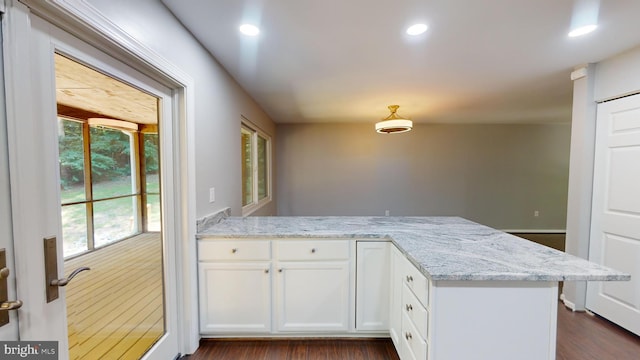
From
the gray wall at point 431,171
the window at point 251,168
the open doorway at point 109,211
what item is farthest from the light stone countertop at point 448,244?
the gray wall at point 431,171

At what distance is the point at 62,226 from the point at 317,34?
1.79 meters

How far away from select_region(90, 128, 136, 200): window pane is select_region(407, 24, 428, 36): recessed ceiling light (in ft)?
6.27

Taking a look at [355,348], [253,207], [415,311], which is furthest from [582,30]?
[253,207]

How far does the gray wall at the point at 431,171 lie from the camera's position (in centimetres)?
530

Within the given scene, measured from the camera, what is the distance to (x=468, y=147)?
5.32 metres

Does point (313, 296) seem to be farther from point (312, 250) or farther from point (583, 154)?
point (583, 154)

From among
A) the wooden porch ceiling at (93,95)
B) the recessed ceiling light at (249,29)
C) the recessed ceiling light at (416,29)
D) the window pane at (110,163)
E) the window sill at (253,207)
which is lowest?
the window sill at (253,207)

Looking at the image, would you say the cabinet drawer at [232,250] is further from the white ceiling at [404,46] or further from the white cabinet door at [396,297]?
the white ceiling at [404,46]

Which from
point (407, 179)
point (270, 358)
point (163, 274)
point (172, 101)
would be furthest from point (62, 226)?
point (407, 179)

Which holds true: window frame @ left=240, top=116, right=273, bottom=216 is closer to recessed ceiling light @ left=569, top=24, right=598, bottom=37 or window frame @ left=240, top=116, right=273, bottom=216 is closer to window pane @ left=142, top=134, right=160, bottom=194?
window pane @ left=142, top=134, right=160, bottom=194

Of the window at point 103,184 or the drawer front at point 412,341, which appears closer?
the window at point 103,184

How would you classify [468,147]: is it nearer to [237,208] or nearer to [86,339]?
[237,208]

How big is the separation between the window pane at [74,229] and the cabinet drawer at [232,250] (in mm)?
791

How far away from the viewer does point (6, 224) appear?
806 mm
